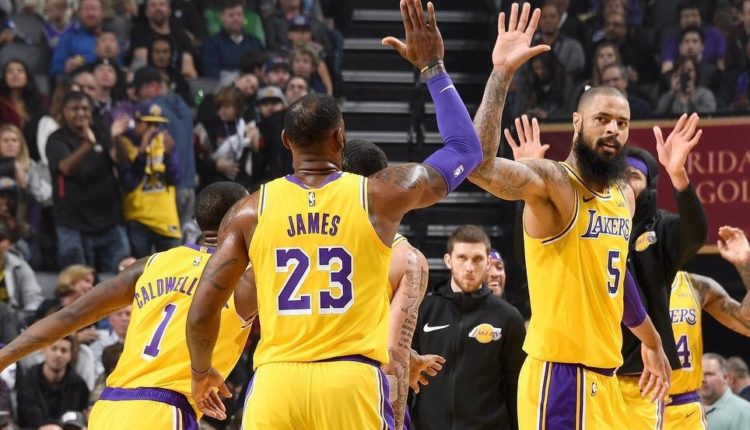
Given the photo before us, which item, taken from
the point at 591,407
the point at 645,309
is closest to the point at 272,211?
the point at 591,407

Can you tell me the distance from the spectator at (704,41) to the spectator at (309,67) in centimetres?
378

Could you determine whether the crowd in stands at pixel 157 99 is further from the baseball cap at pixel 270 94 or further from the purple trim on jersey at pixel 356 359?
the purple trim on jersey at pixel 356 359

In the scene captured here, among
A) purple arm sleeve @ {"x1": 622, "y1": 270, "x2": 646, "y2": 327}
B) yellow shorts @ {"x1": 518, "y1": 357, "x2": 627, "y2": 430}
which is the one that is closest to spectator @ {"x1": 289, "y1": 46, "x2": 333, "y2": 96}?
purple arm sleeve @ {"x1": 622, "y1": 270, "x2": 646, "y2": 327}

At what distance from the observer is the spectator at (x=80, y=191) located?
12273 mm

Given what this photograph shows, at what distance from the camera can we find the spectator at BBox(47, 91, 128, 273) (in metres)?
12.3

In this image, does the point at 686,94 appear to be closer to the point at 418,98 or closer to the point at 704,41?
the point at 704,41

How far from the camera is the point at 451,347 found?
8.57m

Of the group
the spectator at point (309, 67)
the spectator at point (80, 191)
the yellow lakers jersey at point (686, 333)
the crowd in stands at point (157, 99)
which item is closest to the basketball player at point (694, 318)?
the yellow lakers jersey at point (686, 333)

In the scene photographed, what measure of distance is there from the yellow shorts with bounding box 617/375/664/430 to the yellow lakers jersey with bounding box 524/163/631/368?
55 centimetres

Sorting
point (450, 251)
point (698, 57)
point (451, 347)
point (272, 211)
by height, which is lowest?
point (451, 347)

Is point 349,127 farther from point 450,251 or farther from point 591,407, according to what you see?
point 591,407

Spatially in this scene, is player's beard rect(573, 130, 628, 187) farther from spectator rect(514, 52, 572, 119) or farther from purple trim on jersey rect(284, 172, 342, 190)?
spectator rect(514, 52, 572, 119)

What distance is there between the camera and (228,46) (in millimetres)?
14422

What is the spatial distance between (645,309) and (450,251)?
5.23ft
